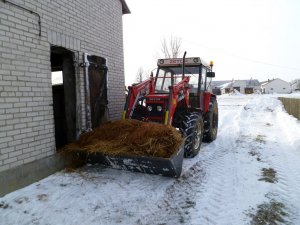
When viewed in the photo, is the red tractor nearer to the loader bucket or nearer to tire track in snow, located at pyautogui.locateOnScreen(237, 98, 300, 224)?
the loader bucket

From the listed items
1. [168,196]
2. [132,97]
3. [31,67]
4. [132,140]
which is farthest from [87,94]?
[168,196]

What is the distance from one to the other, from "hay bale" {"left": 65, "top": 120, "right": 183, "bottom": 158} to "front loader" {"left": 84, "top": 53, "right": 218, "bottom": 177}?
0.40 ft

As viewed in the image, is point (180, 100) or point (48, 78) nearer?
point (48, 78)

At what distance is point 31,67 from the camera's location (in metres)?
4.59

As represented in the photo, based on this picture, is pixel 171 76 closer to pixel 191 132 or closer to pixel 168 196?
pixel 191 132

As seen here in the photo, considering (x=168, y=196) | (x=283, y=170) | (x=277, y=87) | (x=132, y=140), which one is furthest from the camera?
(x=277, y=87)

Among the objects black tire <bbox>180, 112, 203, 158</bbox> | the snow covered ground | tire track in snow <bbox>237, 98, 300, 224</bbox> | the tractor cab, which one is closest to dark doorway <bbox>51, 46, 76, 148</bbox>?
the snow covered ground

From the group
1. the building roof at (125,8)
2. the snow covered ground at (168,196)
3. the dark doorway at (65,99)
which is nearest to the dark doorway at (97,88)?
the dark doorway at (65,99)

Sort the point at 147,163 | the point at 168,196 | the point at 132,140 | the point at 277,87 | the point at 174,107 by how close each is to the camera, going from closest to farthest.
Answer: the point at 168,196
the point at 147,163
the point at 132,140
the point at 174,107
the point at 277,87

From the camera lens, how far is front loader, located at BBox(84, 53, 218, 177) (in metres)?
4.55

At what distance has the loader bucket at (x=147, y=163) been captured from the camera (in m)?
4.33

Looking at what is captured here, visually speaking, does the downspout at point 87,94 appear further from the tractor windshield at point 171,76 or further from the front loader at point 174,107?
the tractor windshield at point 171,76

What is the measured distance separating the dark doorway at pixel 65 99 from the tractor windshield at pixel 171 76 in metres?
2.32

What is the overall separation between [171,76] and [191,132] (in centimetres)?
211
